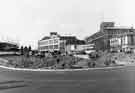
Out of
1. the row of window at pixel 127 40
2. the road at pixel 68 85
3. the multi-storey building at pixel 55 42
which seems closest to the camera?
the road at pixel 68 85

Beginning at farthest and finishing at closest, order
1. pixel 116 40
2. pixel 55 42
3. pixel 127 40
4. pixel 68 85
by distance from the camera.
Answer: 1. pixel 55 42
2. pixel 116 40
3. pixel 127 40
4. pixel 68 85

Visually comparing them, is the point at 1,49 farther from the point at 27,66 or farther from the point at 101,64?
the point at 101,64

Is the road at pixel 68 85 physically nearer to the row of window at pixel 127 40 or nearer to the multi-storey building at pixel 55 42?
the row of window at pixel 127 40

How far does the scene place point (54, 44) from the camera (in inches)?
792

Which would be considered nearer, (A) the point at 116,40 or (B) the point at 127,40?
(B) the point at 127,40

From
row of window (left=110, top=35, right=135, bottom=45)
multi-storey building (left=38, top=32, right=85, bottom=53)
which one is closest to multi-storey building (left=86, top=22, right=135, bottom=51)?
row of window (left=110, top=35, right=135, bottom=45)

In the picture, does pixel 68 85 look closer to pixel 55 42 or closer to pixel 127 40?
pixel 127 40

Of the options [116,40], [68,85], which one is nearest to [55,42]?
[116,40]

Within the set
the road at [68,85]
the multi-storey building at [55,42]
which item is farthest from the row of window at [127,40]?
the road at [68,85]

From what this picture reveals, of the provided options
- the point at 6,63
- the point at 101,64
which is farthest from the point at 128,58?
the point at 6,63

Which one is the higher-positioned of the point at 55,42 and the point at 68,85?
the point at 55,42

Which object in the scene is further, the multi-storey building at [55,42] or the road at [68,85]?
the multi-storey building at [55,42]

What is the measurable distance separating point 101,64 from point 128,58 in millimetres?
2999

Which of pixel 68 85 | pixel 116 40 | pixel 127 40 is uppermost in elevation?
pixel 116 40
